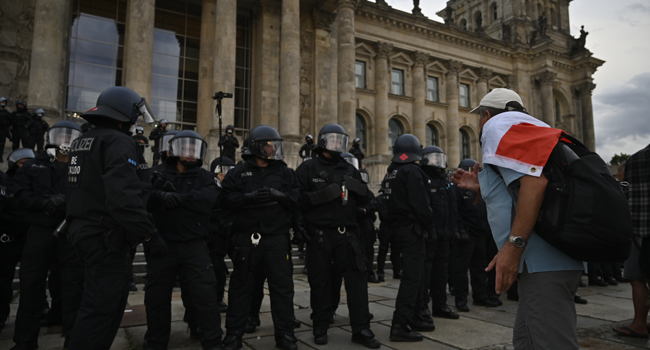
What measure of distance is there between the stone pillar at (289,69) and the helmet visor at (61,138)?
13.6 meters

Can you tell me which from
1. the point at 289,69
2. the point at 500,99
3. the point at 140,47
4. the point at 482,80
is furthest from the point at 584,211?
the point at 482,80

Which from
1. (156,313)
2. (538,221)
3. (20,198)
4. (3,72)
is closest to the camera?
(538,221)

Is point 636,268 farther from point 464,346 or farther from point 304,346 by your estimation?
point 304,346

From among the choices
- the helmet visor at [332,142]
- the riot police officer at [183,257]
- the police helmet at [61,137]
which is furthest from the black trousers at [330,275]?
the police helmet at [61,137]

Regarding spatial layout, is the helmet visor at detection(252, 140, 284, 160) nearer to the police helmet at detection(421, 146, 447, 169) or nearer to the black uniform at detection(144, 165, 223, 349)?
the black uniform at detection(144, 165, 223, 349)

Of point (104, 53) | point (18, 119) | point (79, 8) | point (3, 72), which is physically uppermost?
point (79, 8)

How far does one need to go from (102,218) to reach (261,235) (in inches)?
68.8

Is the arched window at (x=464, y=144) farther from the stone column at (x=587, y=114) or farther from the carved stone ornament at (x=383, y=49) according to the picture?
the stone column at (x=587, y=114)

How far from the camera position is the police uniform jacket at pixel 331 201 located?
4.80 m

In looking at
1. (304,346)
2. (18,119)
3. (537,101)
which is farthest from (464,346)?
(537,101)

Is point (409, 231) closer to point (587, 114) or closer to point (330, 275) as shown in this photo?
point (330, 275)

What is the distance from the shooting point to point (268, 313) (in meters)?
5.90

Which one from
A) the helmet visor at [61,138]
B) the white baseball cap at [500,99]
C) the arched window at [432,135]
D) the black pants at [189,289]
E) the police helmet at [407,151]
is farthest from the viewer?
the arched window at [432,135]

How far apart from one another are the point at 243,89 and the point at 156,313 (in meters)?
18.3
